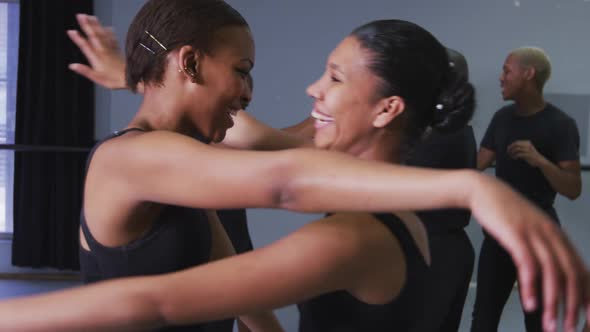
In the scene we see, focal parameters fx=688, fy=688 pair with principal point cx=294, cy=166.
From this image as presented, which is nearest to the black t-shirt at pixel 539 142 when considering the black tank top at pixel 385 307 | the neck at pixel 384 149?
the neck at pixel 384 149

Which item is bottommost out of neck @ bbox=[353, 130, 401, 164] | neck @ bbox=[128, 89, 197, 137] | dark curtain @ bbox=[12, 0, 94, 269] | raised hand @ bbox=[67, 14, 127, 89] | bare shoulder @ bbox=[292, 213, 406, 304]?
dark curtain @ bbox=[12, 0, 94, 269]

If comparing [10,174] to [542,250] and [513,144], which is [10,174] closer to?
[513,144]

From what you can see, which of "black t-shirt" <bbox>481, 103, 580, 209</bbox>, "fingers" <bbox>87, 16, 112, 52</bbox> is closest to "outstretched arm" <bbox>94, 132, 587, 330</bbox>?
"fingers" <bbox>87, 16, 112, 52</bbox>

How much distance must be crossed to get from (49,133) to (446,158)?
3174mm

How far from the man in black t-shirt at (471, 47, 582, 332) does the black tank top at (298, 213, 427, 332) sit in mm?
2319

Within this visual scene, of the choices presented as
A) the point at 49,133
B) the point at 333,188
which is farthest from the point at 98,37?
the point at 49,133

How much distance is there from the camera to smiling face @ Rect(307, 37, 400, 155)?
131 cm

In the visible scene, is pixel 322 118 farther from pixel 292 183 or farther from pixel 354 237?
pixel 292 183

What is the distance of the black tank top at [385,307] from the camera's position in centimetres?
104

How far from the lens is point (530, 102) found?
349 cm

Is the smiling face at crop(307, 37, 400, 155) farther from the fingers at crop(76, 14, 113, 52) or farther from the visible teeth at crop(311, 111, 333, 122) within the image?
the fingers at crop(76, 14, 113, 52)

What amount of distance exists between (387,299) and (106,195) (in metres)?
0.45

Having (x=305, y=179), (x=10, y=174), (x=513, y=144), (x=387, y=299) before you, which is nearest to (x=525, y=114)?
(x=513, y=144)

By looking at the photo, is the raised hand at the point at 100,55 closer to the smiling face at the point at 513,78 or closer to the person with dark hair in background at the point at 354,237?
the person with dark hair in background at the point at 354,237
